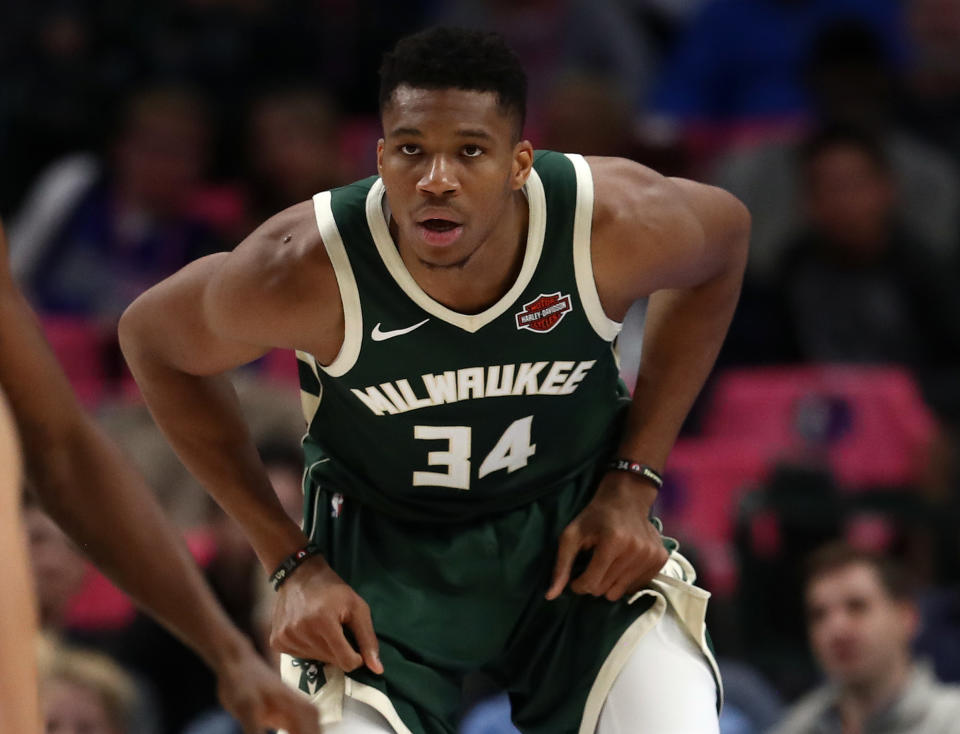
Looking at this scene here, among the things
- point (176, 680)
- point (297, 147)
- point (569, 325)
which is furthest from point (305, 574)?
point (297, 147)

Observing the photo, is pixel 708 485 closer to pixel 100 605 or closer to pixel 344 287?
pixel 100 605

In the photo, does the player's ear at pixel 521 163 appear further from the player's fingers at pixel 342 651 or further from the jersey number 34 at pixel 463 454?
the player's fingers at pixel 342 651

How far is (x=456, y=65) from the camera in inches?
107

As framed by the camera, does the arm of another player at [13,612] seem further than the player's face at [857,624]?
No

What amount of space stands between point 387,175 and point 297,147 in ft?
14.9

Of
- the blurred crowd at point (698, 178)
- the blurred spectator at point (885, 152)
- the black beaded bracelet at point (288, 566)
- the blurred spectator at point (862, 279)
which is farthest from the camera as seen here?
the blurred spectator at point (885, 152)

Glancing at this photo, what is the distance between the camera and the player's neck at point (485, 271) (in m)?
2.84

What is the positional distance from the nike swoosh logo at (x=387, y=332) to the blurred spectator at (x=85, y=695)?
90.6 inches

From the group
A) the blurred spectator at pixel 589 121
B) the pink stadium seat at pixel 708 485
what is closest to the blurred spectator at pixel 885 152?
the blurred spectator at pixel 589 121

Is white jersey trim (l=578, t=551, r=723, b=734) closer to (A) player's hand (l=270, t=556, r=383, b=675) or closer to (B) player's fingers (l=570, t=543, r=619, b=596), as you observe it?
(B) player's fingers (l=570, t=543, r=619, b=596)

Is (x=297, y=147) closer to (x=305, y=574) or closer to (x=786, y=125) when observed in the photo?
(x=786, y=125)

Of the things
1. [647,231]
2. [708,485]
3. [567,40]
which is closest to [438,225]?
[647,231]

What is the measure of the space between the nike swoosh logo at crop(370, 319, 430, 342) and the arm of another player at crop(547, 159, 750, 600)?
0.34 meters

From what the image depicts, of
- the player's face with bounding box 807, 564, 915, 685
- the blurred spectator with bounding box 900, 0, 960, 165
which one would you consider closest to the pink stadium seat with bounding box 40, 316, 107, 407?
the player's face with bounding box 807, 564, 915, 685
